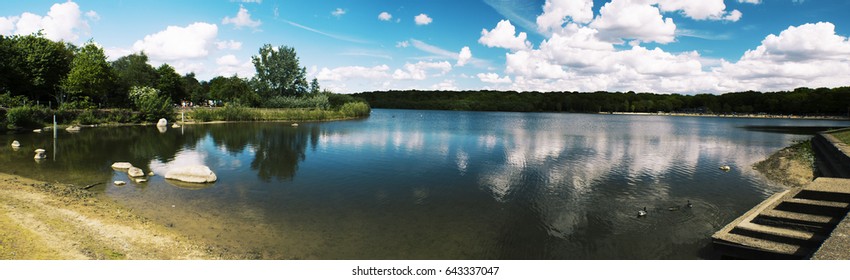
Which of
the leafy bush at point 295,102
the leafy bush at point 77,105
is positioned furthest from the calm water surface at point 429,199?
the leafy bush at point 295,102

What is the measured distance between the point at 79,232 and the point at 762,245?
1727cm

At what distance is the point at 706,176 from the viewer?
2230 centimetres

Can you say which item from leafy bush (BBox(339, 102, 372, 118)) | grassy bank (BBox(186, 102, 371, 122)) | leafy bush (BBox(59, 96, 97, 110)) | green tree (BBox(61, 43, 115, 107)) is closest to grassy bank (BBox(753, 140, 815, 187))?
grassy bank (BBox(186, 102, 371, 122))

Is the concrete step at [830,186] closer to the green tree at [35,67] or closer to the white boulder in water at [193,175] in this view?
the white boulder in water at [193,175]

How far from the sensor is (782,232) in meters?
10.8

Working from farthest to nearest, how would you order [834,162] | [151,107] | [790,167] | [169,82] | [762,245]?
[169,82]
[151,107]
[790,167]
[834,162]
[762,245]

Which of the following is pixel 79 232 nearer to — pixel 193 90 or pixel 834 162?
pixel 834 162

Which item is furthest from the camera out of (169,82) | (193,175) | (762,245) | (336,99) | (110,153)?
(336,99)

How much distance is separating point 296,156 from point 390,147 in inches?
326

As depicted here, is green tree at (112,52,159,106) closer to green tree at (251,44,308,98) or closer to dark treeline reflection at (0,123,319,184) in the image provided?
green tree at (251,44,308,98)

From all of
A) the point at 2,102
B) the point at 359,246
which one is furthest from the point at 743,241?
the point at 2,102

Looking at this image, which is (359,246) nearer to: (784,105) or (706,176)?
(706,176)

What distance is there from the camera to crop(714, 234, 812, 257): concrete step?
9.94m

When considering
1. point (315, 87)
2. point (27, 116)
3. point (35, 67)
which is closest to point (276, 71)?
point (315, 87)
